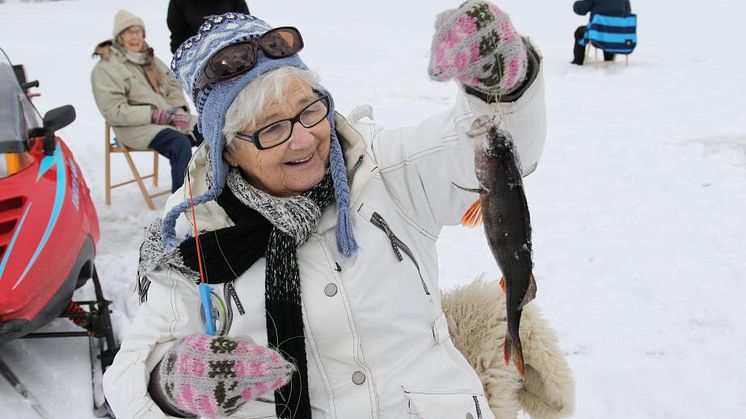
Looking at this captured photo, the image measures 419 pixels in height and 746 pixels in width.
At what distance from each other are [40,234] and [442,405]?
285 centimetres

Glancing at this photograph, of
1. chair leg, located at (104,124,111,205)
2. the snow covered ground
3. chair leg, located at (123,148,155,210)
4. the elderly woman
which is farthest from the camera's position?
chair leg, located at (104,124,111,205)

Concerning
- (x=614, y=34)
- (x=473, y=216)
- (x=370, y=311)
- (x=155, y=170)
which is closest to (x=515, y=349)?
(x=473, y=216)

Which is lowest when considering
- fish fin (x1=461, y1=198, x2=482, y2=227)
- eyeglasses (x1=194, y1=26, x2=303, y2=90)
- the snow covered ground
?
the snow covered ground

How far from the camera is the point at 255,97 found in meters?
2.12

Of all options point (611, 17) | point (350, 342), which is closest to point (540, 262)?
point (350, 342)

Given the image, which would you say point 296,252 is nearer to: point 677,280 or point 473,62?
point 473,62

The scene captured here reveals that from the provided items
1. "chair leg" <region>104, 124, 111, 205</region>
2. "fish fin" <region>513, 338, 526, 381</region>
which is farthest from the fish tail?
"chair leg" <region>104, 124, 111, 205</region>

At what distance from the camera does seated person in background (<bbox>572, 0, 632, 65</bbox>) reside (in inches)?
422

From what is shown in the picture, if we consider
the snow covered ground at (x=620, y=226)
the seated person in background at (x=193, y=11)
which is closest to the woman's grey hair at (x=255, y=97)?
the snow covered ground at (x=620, y=226)

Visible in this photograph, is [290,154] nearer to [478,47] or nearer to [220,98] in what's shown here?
[220,98]

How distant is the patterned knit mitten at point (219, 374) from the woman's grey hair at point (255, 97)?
744 mm

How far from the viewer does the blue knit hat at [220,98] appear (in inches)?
84.0

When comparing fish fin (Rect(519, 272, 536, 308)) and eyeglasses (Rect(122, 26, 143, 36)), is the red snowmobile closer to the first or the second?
eyeglasses (Rect(122, 26, 143, 36))

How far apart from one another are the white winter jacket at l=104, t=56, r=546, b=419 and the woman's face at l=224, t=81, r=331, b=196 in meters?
0.13
